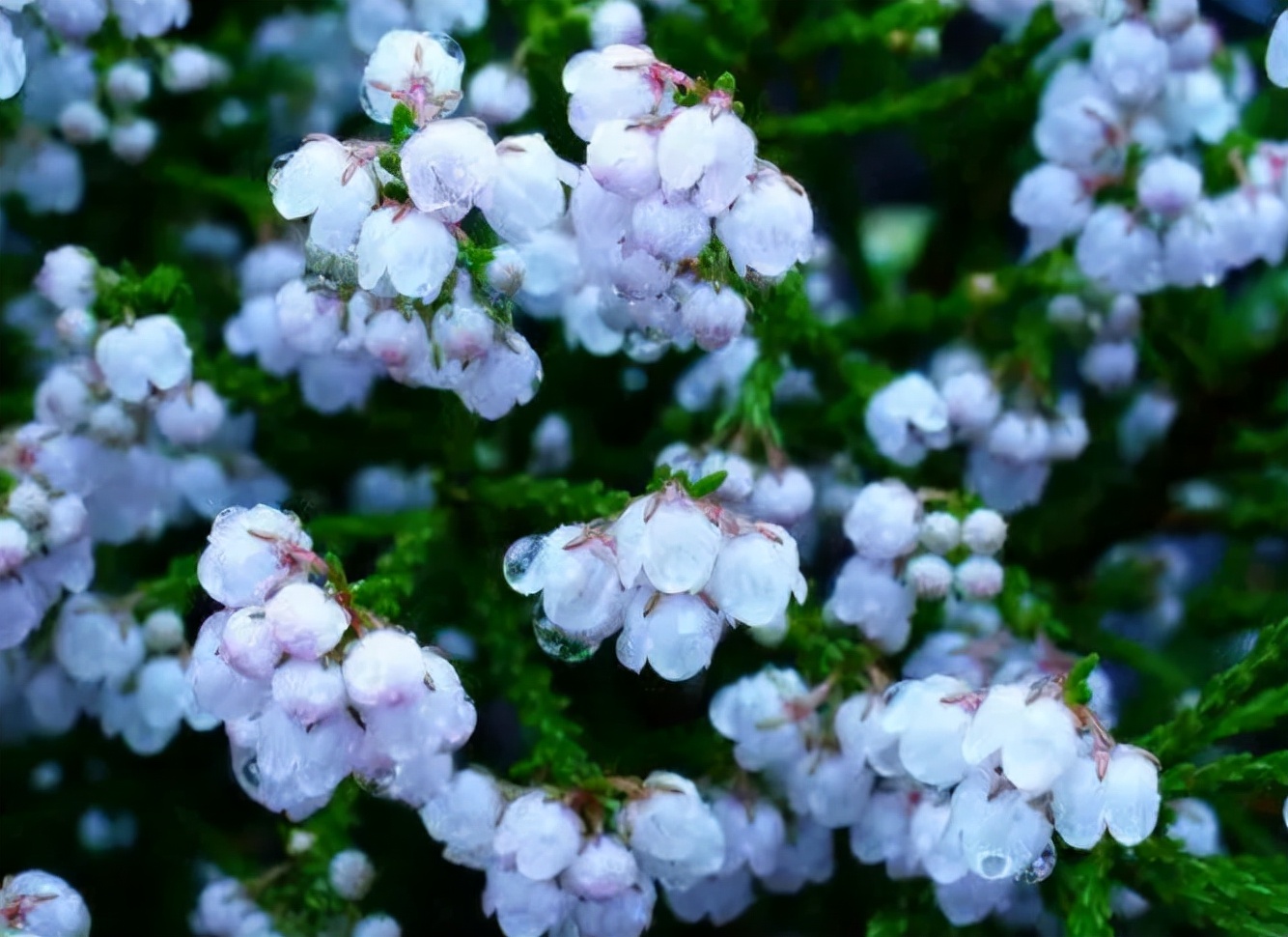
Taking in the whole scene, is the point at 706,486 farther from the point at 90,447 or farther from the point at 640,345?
the point at 90,447

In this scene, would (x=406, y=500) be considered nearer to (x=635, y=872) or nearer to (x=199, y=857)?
(x=199, y=857)

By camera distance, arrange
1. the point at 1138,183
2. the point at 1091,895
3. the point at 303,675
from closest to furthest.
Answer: the point at 303,675, the point at 1091,895, the point at 1138,183

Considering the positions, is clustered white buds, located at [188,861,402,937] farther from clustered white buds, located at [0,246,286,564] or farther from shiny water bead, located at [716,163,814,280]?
shiny water bead, located at [716,163,814,280]

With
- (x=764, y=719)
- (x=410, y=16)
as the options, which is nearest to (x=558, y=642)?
(x=764, y=719)

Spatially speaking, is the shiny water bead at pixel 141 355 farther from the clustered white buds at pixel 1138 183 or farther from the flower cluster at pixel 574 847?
the clustered white buds at pixel 1138 183

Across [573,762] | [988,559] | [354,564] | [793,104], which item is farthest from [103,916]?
[793,104]

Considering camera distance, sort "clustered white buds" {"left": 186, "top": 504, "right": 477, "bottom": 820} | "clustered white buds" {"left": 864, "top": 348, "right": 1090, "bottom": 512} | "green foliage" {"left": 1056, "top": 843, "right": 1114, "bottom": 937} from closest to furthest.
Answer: "clustered white buds" {"left": 186, "top": 504, "right": 477, "bottom": 820} < "green foliage" {"left": 1056, "top": 843, "right": 1114, "bottom": 937} < "clustered white buds" {"left": 864, "top": 348, "right": 1090, "bottom": 512}

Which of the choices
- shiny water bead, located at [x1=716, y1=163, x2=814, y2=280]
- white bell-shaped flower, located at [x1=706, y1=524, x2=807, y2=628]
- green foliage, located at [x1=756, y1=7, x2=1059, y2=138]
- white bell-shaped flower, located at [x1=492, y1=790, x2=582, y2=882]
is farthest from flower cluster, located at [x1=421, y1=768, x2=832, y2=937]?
green foliage, located at [x1=756, y1=7, x2=1059, y2=138]
